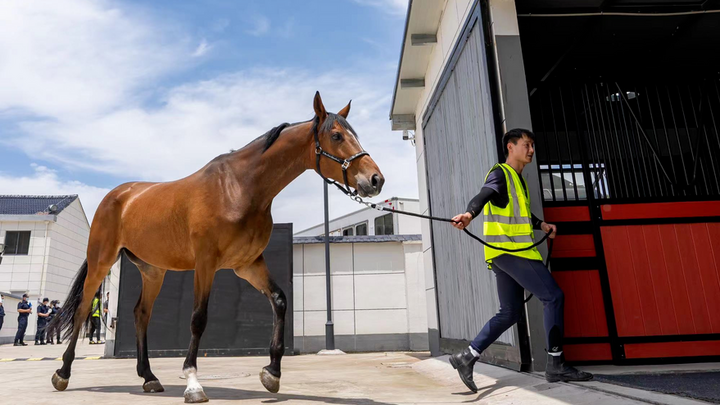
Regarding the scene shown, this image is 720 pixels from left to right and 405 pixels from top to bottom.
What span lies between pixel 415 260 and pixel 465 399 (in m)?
7.83

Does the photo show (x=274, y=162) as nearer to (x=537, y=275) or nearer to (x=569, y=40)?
(x=537, y=275)

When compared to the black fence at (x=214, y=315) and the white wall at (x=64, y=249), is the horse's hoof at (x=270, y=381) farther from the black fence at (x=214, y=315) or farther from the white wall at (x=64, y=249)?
the white wall at (x=64, y=249)

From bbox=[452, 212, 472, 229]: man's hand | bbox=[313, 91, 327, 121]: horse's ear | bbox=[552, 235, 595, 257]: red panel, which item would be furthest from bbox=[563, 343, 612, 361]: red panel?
bbox=[313, 91, 327, 121]: horse's ear

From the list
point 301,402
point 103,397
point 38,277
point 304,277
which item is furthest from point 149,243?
point 38,277

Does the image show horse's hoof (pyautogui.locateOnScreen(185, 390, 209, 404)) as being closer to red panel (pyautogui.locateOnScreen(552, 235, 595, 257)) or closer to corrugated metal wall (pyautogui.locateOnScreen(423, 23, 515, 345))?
corrugated metal wall (pyautogui.locateOnScreen(423, 23, 515, 345))

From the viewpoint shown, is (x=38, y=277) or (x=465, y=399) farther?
(x=38, y=277)

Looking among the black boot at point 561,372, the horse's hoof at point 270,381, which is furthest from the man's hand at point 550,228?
the horse's hoof at point 270,381

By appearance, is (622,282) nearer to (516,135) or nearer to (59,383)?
(516,135)

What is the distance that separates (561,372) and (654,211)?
2.44 metres

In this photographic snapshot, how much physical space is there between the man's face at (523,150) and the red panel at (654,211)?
1716 millimetres

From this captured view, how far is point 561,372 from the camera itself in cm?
318

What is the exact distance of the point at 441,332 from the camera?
6.69 m

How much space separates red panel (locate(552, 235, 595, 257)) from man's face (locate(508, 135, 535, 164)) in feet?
4.43

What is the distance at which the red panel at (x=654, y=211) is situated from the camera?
→ 4.72m
